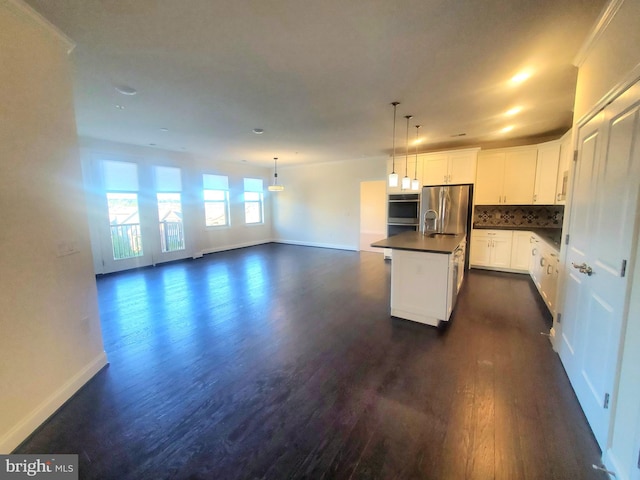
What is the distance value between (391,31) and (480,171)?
4374 mm

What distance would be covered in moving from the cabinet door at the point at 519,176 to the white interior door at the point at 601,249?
10.4ft

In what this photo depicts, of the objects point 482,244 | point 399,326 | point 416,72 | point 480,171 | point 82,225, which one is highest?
point 416,72

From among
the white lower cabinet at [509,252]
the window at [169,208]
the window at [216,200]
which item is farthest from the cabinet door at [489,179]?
the window at [169,208]

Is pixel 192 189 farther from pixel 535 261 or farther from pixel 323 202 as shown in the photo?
pixel 535 261

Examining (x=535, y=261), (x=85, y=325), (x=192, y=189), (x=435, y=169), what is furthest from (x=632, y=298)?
(x=192, y=189)

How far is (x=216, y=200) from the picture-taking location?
757 cm

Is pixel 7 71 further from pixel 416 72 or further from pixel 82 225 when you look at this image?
pixel 416 72

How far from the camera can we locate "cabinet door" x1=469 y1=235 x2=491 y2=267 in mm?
5285

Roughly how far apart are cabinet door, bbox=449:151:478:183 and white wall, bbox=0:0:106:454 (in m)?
5.79

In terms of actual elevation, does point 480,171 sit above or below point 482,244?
above

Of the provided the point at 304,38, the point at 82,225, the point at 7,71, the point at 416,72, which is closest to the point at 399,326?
the point at 416,72

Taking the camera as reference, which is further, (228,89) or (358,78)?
(228,89)

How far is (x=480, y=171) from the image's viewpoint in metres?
5.31

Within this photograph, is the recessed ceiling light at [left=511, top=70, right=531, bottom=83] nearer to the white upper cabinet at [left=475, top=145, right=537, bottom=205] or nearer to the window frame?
the white upper cabinet at [left=475, top=145, right=537, bottom=205]
